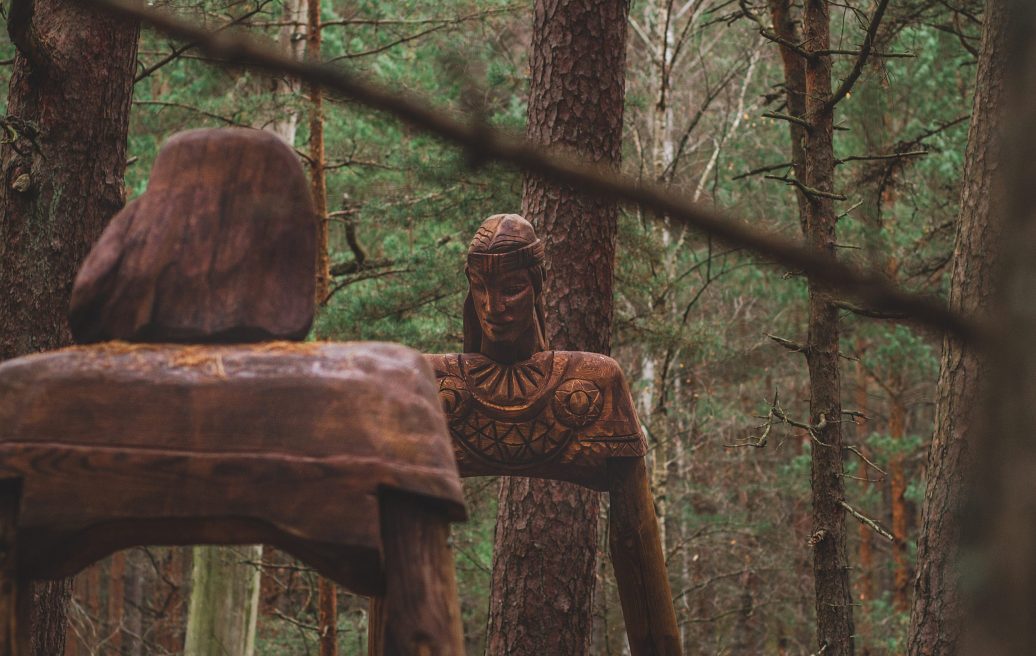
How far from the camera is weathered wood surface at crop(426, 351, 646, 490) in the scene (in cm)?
405

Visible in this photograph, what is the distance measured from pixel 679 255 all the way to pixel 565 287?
22.4 ft

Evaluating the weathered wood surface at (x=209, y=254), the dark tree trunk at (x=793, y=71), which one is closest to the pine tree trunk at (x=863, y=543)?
the dark tree trunk at (x=793, y=71)

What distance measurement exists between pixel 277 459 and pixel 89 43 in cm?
283

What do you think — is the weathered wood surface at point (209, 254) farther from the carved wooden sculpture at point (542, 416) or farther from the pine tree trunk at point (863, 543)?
the pine tree trunk at point (863, 543)

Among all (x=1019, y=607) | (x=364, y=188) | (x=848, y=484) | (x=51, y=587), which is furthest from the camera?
(x=848, y=484)

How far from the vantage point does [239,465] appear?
2232mm

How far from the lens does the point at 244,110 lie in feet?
31.0

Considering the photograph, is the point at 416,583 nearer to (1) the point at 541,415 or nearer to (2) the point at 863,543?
(1) the point at 541,415

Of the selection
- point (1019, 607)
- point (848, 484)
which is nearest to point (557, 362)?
point (1019, 607)

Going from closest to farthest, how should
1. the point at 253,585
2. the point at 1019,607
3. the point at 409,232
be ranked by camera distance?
the point at 1019,607
the point at 253,585
the point at 409,232

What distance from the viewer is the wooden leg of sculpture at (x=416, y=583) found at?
221 cm

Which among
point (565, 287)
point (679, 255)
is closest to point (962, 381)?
point (565, 287)

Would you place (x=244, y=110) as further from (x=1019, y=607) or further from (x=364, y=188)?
(x=1019, y=607)

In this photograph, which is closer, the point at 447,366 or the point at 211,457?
the point at 211,457
